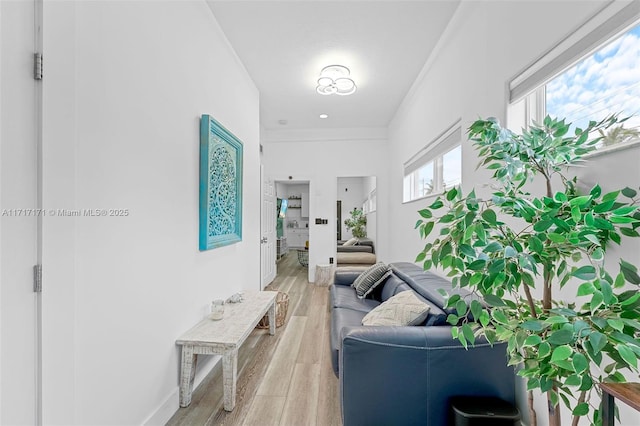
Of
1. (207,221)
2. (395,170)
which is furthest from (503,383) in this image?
(395,170)

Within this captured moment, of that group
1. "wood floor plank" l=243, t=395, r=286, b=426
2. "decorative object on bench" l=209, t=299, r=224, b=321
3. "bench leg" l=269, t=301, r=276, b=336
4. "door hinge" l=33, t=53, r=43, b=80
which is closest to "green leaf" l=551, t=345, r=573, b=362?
"wood floor plank" l=243, t=395, r=286, b=426

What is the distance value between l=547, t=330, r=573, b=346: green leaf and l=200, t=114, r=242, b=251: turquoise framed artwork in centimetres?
212

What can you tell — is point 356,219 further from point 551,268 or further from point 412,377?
point 551,268

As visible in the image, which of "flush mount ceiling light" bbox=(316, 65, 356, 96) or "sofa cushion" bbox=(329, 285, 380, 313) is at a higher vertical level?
"flush mount ceiling light" bbox=(316, 65, 356, 96)

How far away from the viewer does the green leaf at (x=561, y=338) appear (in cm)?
65

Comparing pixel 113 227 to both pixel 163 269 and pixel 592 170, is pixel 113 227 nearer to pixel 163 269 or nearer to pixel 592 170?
pixel 163 269

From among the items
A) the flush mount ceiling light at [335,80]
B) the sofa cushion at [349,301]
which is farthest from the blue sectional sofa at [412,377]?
the flush mount ceiling light at [335,80]

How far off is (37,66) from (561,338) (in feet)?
5.99

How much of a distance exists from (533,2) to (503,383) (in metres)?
2.03

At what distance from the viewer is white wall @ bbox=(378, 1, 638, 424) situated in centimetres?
125

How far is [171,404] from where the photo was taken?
182 centimetres

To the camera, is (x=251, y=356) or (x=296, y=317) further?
(x=296, y=317)

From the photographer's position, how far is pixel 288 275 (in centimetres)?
622

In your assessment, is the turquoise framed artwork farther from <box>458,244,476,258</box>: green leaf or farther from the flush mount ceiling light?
<box>458,244,476,258</box>: green leaf
